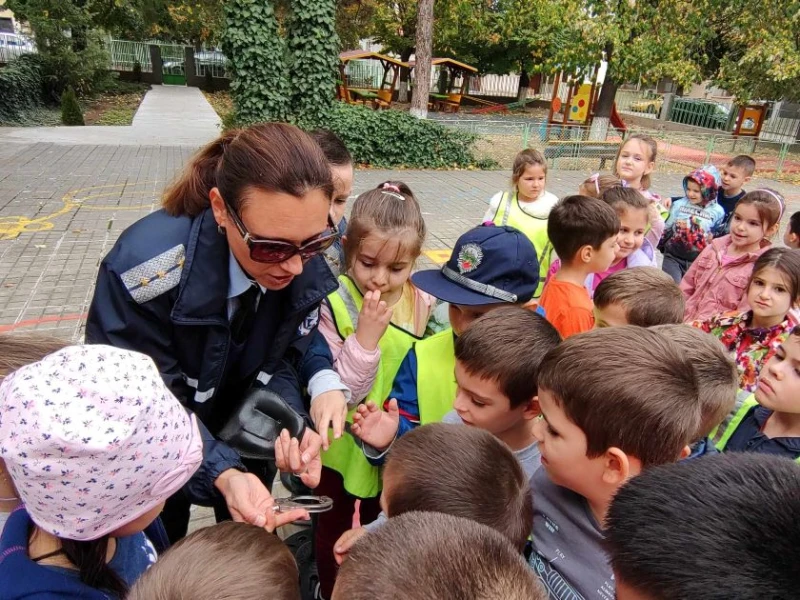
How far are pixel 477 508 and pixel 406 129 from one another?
1192 cm

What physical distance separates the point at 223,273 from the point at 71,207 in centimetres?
748

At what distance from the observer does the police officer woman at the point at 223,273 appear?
150cm

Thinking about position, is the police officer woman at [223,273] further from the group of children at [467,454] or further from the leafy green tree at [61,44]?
the leafy green tree at [61,44]

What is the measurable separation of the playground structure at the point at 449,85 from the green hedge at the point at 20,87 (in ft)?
50.1

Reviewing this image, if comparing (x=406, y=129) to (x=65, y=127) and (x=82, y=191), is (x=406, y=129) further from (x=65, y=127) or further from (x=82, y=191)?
(x=65, y=127)

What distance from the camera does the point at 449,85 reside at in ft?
105

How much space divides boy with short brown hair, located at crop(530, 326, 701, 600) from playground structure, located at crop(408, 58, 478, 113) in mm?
26978

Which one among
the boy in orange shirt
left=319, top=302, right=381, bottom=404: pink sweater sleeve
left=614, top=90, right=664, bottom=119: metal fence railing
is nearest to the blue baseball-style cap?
left=319, top=302, right=381, bottom=404: pink sweater sleeve

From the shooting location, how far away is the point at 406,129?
1234 centimetres

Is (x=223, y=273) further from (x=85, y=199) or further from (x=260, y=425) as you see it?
(x=85, y=199)

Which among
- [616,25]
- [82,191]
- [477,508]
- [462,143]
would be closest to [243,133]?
[477,508]

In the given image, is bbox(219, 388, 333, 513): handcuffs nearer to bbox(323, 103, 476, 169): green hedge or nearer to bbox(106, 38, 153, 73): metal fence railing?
bbox(323, 103, 476, 169): green hedge

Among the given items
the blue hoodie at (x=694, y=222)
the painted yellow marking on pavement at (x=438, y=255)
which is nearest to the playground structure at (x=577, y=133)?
the painted yellow marking on pavement at (x=438, y=255)

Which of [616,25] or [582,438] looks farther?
[616,25]
